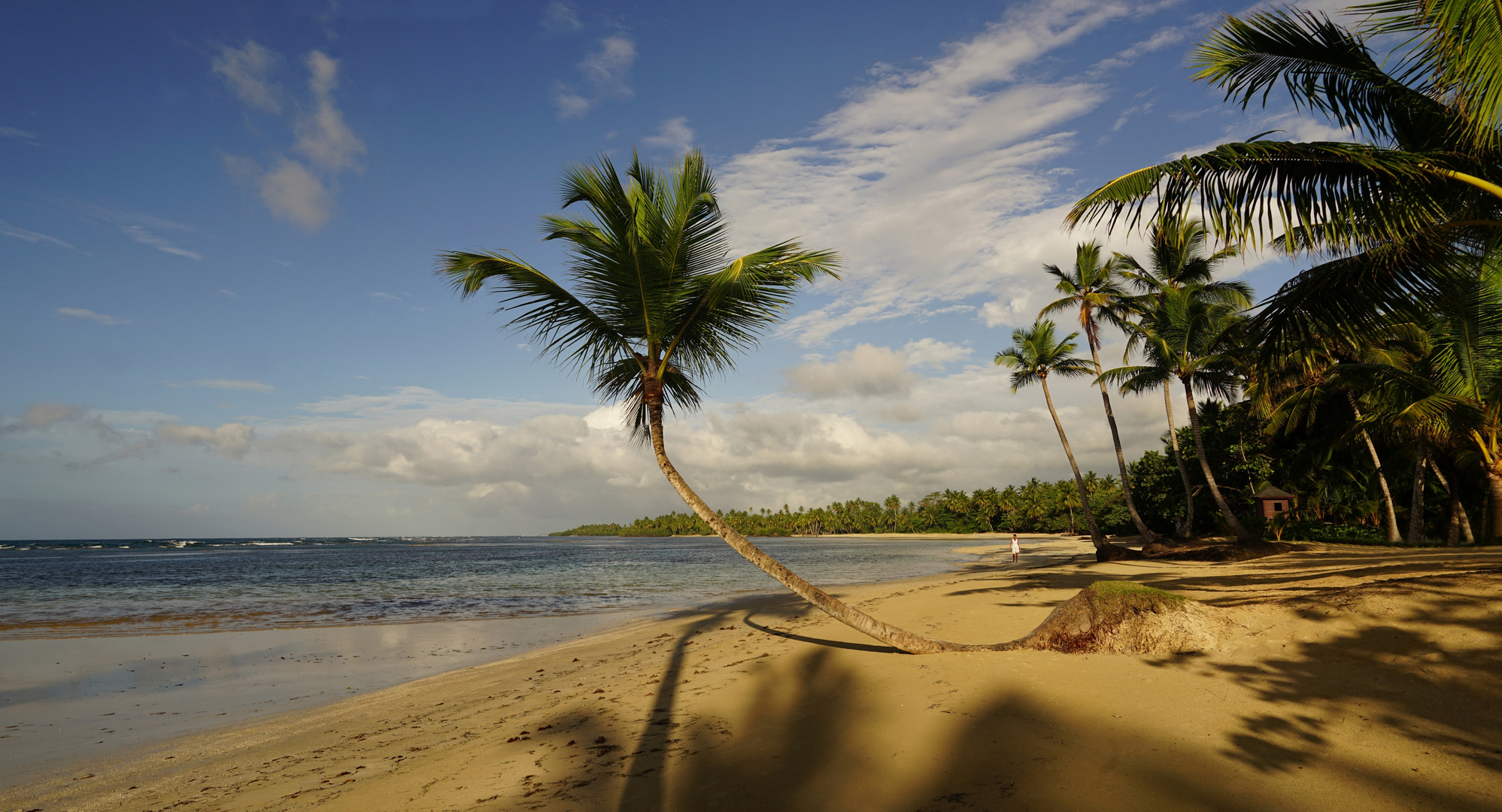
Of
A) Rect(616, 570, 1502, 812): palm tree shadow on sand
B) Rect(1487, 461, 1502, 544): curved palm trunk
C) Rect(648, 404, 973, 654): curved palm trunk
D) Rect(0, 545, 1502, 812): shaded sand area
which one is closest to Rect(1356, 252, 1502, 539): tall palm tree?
Rect(1487, 461, 1502, 544): curved palm trunk

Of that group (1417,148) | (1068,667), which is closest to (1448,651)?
(1068,667)

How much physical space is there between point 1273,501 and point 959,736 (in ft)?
97.2

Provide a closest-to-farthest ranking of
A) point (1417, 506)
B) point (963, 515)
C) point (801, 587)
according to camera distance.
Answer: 1. point (801, 587)
2. point (1417, 506)
3. point (963, 515)

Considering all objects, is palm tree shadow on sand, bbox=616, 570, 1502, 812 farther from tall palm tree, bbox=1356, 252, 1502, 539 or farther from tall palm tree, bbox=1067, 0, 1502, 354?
tall palm tree, bbox=1356, 252, 1502, 539

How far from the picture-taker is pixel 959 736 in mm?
4488

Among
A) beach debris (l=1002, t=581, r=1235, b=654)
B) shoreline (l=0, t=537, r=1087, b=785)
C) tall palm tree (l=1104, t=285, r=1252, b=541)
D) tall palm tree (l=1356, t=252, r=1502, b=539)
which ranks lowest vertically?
shoreline (l=0, t=537, r=1087, b=785)

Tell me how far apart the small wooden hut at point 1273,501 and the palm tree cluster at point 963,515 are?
18.4m

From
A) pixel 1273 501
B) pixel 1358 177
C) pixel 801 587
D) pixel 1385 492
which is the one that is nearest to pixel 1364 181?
pixel 1358 177

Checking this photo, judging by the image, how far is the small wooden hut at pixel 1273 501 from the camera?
26.4 meters

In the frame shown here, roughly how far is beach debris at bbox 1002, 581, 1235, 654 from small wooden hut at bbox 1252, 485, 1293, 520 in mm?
26608

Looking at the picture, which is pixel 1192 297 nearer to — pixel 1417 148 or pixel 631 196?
pixel 1417 148

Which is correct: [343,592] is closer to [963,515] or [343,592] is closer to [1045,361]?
[1045,361]

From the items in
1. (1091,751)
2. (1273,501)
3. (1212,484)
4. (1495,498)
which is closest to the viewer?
(1091,751)

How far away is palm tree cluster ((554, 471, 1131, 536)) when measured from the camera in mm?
75250
